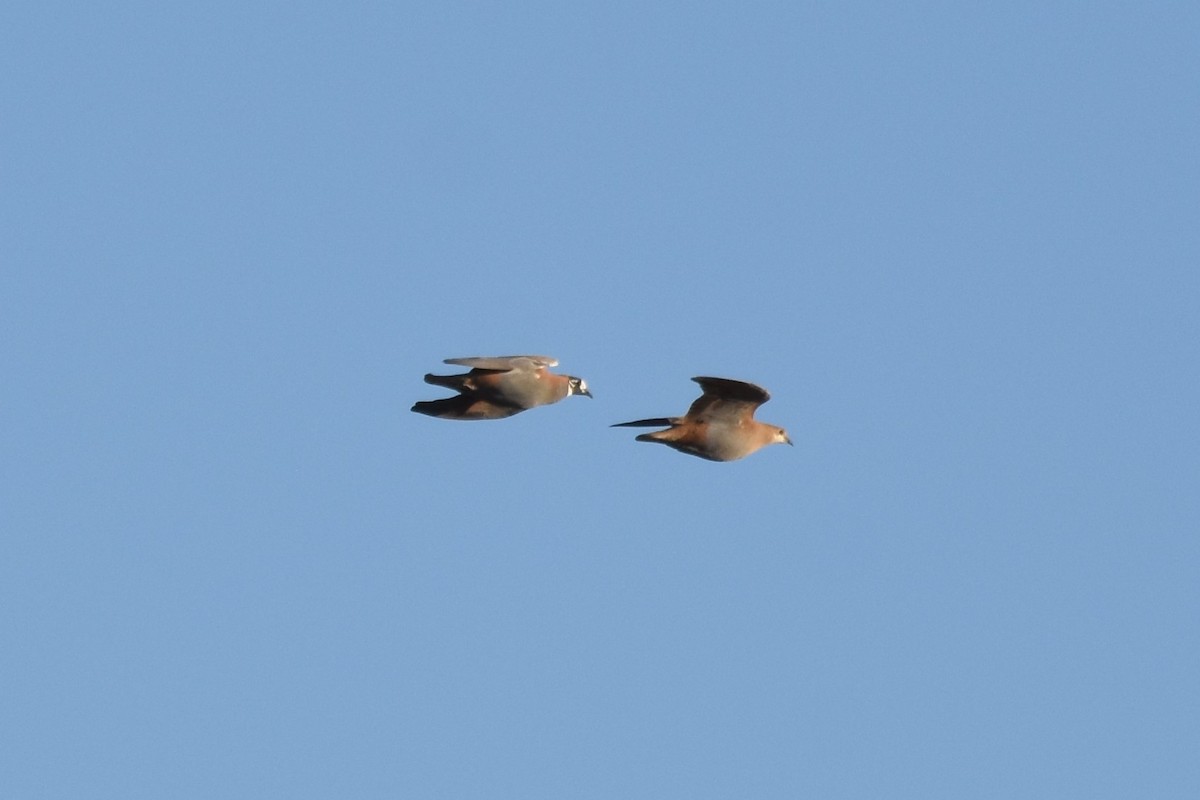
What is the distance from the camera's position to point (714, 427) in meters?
52.5

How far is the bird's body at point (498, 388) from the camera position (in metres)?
52.1

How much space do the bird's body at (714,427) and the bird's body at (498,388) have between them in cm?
141

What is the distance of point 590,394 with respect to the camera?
176 ft

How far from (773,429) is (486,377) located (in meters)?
5.25

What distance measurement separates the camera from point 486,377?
52062 millimetres

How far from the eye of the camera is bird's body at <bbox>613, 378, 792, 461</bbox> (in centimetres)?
5197

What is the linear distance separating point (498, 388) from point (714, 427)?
12.0 feet

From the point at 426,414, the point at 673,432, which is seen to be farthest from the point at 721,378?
the point at 426,414

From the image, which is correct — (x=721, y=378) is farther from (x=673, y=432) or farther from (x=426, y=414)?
(x=426, y=414)

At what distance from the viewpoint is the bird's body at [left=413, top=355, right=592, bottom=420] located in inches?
2050

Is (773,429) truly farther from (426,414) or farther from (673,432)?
(426,414)

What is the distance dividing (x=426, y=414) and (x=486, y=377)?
1334mm

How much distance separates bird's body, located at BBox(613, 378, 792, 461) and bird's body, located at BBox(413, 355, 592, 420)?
1411mm

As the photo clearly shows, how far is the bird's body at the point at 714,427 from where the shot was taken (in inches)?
2046
